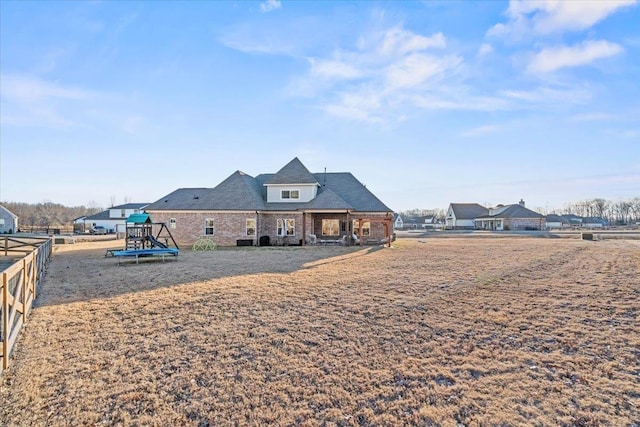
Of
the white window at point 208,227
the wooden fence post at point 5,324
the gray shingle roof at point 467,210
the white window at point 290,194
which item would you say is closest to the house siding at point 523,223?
the gray shingle roof at point 467,210

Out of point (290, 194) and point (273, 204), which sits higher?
point (290, 194)

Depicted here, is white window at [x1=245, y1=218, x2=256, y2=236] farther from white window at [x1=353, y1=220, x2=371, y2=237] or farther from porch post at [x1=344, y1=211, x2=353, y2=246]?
white window at [x1=353, y1=220, x2=371, y2=237]

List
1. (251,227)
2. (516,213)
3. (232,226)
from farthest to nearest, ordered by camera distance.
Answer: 1. (516,213)
2. (251,227)
3. (232,226)

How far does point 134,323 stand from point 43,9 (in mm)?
11854

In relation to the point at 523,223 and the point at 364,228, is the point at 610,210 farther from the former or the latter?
the point at 364,228

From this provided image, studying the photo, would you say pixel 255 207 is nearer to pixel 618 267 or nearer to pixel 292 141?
pixel 292 141

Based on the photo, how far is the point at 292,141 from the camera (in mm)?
30062

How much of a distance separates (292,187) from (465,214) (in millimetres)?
57756

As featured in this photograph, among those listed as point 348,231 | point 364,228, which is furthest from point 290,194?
point 364,228

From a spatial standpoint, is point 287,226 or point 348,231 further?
point 287,226

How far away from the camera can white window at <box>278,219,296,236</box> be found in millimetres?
25609

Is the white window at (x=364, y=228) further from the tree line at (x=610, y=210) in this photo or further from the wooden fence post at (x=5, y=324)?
the tree line at (x=610, y=210)

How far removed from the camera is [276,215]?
2583 cm

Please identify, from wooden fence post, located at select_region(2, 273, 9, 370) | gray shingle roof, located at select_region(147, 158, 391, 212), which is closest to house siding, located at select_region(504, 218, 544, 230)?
gray shingle roof, located at select_region(147, 158, 391, 212)
